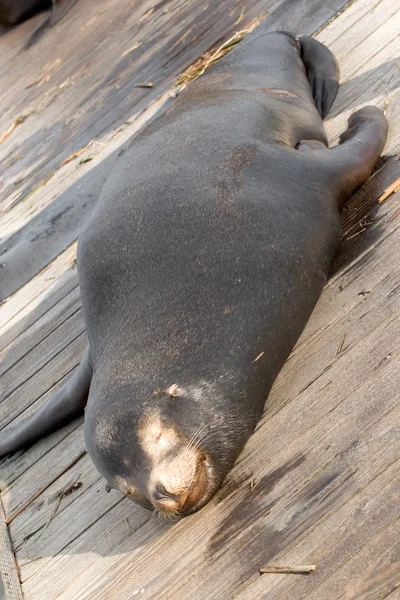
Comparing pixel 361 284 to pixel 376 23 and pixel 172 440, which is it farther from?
pixel 376 23

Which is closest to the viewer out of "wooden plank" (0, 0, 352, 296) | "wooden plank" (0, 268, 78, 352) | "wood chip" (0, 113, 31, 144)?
"wooden plank" (0, 268, 78, 352)

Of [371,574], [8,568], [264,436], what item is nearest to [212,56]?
[264,436]

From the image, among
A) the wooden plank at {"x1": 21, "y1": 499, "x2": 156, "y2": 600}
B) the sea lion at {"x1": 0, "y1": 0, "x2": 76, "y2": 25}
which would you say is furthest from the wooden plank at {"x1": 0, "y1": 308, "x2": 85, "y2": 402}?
the sea lion at {"x1": 0, "y1": 0, "x2": 76, "y2": 25}

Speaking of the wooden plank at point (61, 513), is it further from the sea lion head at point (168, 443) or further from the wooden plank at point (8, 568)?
the sea lion head at point (168, 443)

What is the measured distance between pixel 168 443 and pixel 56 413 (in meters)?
1.17

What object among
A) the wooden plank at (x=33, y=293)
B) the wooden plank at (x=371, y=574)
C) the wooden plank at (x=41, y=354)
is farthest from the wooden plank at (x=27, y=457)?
the wooden plank at (x=371, y=574)

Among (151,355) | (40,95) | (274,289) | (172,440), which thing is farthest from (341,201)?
(40,95)

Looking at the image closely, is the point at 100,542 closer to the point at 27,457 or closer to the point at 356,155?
the point at 27,457

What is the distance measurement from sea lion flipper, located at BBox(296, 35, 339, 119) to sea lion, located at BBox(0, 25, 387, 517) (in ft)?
1.74

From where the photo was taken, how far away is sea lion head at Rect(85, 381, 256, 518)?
2.88m

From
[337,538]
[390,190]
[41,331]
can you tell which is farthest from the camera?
[41,331]

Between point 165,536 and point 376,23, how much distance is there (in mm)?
3717

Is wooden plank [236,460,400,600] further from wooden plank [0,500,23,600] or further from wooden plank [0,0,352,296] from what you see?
wooden plank [0,0,352,296]

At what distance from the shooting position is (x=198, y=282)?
10.8ft
